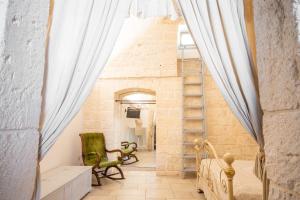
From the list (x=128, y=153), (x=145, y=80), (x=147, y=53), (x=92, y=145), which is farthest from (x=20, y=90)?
(x=128, y=153)

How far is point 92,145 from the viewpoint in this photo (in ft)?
14.1

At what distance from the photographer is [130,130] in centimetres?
853

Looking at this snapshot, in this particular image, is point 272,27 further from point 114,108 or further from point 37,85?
point 114,108

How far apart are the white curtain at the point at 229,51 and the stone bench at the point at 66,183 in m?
1.96

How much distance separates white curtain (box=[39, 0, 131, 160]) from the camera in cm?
134

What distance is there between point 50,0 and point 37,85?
0.62 m

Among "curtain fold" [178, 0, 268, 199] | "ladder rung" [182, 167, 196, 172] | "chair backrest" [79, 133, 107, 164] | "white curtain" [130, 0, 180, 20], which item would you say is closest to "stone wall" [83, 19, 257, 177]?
"ladder rung" [182, 167, 196, 172]

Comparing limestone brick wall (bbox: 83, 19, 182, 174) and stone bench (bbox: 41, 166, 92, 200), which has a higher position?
limestone brick wall (bbox: 83, 19, 182, 174)

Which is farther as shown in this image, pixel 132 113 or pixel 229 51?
pixel 132 113

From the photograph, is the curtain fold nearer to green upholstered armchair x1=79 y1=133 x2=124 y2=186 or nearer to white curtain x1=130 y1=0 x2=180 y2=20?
white curtain x1=130 y1=0 x2=180 y2=20

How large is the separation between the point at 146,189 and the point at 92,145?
141cm

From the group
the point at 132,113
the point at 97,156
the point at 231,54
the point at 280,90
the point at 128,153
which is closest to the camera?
the point at 280,90

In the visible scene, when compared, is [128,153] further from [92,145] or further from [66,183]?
[66,183]

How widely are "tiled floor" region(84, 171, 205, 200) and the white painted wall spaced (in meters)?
0.73
